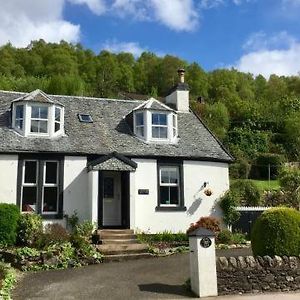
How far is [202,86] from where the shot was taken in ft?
258

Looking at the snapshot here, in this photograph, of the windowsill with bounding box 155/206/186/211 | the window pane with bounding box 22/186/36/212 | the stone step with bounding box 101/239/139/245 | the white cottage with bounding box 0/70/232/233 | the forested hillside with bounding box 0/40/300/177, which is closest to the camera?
the stone step with bounding box 101/239/139/245

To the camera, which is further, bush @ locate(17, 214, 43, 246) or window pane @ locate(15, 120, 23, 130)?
window pane @ locate(15, 120, 23, 130)

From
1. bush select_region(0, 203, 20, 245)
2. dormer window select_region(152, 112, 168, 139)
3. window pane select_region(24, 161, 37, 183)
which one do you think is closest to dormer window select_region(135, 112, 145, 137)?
dormer window select_region(152, 112, 168, 139)

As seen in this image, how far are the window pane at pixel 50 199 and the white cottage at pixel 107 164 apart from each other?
4cm

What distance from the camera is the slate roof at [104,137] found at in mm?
20438

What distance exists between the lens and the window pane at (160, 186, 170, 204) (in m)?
21.6

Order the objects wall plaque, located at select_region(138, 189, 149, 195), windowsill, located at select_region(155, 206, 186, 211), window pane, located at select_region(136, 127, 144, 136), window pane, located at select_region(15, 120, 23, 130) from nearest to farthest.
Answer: window pane, located at select_region(15, 120, 23, 130) < wall plaque, located at select_region(138, 189, 149, 195) < windowsill, located at select_region(155, 206, 186, 211) < window pane, located at select_region(136, 127, 144, 136)

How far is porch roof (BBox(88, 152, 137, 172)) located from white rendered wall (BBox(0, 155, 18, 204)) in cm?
328

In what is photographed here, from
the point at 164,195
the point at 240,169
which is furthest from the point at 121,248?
the point at 240,169

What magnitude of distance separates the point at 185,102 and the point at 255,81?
→ 68561mm

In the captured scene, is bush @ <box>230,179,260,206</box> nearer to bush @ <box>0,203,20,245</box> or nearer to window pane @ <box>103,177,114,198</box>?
window pane @ <box>103,177,114,198</box>

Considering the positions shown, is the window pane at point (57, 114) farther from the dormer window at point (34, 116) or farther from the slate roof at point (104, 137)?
the slate roof at point (104, 137)

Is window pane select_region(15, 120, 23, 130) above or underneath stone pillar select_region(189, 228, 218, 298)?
above

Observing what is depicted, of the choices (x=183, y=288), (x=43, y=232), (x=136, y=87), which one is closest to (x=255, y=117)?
(x=136, y=87)
